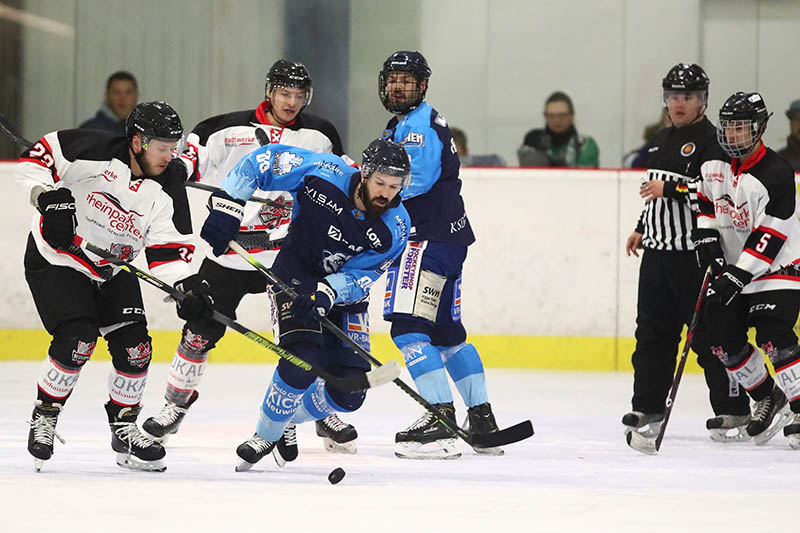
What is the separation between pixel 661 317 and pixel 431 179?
1.05 m

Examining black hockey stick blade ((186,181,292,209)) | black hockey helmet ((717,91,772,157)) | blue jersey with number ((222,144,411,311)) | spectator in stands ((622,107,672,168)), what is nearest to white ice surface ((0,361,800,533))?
blue jersey with number ((222,144,411,311))

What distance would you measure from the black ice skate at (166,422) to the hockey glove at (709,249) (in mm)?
1844

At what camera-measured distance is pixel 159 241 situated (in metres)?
3.48

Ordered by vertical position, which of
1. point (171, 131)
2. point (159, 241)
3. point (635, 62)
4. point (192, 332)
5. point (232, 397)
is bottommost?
point (232, 397)

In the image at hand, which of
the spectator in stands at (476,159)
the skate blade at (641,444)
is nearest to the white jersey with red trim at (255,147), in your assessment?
the skate blade at (641,444)

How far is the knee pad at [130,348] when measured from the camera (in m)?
3.45

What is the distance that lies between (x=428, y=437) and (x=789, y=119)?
391 centimetres

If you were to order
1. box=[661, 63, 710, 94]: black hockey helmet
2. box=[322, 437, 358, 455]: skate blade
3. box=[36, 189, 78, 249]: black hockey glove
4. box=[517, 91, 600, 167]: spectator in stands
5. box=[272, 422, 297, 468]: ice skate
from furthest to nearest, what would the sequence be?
1. box=[517, 91, 600, 167]: spectator in stands
2. box=[661, 63, 710, 94]: black hockey helmet
3. box=[322, 437, 358, 455]: skate blade
4. box=[272, 422, 297, 468]: ice skate
5. box=[36, 189, 78, 249]: black hockey glove

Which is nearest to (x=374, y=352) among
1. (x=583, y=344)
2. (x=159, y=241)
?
(x=583, y=344)

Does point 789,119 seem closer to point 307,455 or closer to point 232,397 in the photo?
point 232,397

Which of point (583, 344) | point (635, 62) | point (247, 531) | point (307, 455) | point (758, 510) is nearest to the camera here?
point (247, 531)

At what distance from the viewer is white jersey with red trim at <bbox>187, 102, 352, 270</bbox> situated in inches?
173

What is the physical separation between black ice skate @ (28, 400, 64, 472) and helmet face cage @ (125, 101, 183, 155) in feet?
2.54

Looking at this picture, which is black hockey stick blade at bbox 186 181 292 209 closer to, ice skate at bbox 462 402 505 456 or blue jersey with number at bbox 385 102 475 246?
blue jersey with number at bbox 385 102 475 246
